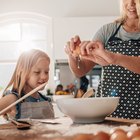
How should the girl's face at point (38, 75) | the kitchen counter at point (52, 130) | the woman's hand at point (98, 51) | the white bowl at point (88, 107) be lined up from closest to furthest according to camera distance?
the kitchen counter at point (52, 130) < the white bowl at point (88, 107) < the woman's hand at point (98, 51) < the girl's face at point (38, 75)

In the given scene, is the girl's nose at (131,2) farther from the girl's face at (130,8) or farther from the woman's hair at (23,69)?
the woman's hair at (23,69)

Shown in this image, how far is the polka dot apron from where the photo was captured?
1498 mm

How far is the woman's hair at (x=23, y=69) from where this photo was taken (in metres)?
1.67

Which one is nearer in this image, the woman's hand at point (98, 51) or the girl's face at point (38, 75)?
the woman's hand at point (98, 51)

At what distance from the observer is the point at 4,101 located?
1462mm

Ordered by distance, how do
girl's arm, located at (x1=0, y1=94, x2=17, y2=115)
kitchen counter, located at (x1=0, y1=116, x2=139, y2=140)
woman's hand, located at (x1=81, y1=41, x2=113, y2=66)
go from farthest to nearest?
girl's arm, located at (x1=0, y1=94, x2=17, y2=115), woman's hand, located at (x1=81, y1=41, x2=113, y2=66), kitchen counter, located at (x1=0, y1=116, x2=139, y2=140)

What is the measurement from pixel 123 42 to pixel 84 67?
23 centimetres

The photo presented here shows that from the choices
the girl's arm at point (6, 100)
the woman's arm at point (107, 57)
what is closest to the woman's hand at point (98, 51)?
the woman's arm at point (107, 57)

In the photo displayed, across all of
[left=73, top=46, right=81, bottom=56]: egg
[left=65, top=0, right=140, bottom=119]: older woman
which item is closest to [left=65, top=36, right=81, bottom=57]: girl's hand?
[left=73, top=46, right=81, bottom=56]: egg

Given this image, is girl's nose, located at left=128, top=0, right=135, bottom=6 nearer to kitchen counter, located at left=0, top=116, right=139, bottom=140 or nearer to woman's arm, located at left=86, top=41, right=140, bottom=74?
woman's arm, located at left=86, top=41, right=140, bottom=74

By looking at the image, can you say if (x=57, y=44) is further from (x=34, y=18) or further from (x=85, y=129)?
(x=85, y=129)

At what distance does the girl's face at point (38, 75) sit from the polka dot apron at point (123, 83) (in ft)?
1.00

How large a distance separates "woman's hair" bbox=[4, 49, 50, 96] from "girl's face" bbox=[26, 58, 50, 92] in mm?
21

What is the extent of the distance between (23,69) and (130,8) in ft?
2.09
